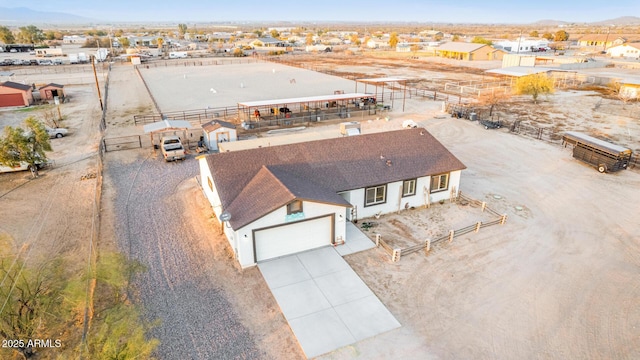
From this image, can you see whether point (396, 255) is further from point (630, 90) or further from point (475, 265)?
point (630, 90)

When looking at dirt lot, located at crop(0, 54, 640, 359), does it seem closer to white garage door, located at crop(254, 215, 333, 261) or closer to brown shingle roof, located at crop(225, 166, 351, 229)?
white garage door, located at crop(254, 215, 333, 261)

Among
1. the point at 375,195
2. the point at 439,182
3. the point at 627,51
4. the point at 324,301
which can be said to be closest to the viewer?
the point at 324,301

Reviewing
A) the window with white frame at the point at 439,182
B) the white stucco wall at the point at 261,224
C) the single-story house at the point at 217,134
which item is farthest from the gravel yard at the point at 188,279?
the window with white frame at the point at 439,182

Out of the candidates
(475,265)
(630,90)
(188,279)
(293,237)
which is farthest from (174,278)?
(630,90)

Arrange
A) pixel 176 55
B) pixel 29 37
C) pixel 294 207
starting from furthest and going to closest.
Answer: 1. pixel 29 37
2. pixel 176 55
3. pixel 294 207

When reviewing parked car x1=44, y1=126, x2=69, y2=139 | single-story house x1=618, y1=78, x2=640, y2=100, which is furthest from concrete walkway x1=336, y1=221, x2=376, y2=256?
single-story house x1=618, y1=78, x2=640, y2=100

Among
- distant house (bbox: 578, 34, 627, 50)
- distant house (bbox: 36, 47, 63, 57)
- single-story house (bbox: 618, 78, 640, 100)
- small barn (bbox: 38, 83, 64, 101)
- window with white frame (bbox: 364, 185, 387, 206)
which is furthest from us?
distant house (bbox: 578, 34, 627, 50)

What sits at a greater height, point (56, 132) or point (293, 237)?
point (56, 132)
